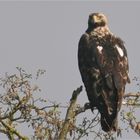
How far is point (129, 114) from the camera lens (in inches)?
421

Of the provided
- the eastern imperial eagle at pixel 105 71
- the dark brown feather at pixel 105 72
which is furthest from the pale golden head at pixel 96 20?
the dark brown feather at pixel 105 72

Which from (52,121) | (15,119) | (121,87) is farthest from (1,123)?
(121,87)

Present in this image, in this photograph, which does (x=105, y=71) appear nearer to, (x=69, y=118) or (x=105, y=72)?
(x=105, y=72)

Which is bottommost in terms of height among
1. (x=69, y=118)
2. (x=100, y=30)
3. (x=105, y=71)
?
(x=69, y=118)

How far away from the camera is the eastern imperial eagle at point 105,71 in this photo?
10.6m

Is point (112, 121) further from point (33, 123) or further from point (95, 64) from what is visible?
point (33, 123)

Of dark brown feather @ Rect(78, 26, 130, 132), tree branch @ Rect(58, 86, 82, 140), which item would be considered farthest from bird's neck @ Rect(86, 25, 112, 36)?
tree branch @ Rect(58, 86, 82, 140)

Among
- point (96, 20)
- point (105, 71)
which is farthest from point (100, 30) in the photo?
point (105, 71)

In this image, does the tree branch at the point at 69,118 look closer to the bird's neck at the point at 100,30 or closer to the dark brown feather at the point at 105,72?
the dark brown feather at the point at 105,72

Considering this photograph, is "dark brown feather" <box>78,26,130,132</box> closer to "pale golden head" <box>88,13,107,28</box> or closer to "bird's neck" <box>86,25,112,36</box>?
"bird's neck" <box>86,25,112,36</box>

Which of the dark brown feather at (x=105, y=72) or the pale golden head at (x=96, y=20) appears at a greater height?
the pale golden head at (x=96, y=20)

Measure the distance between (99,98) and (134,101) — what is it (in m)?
0.67

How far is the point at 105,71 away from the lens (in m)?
10.8

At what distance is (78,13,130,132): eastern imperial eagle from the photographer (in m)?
10.6
